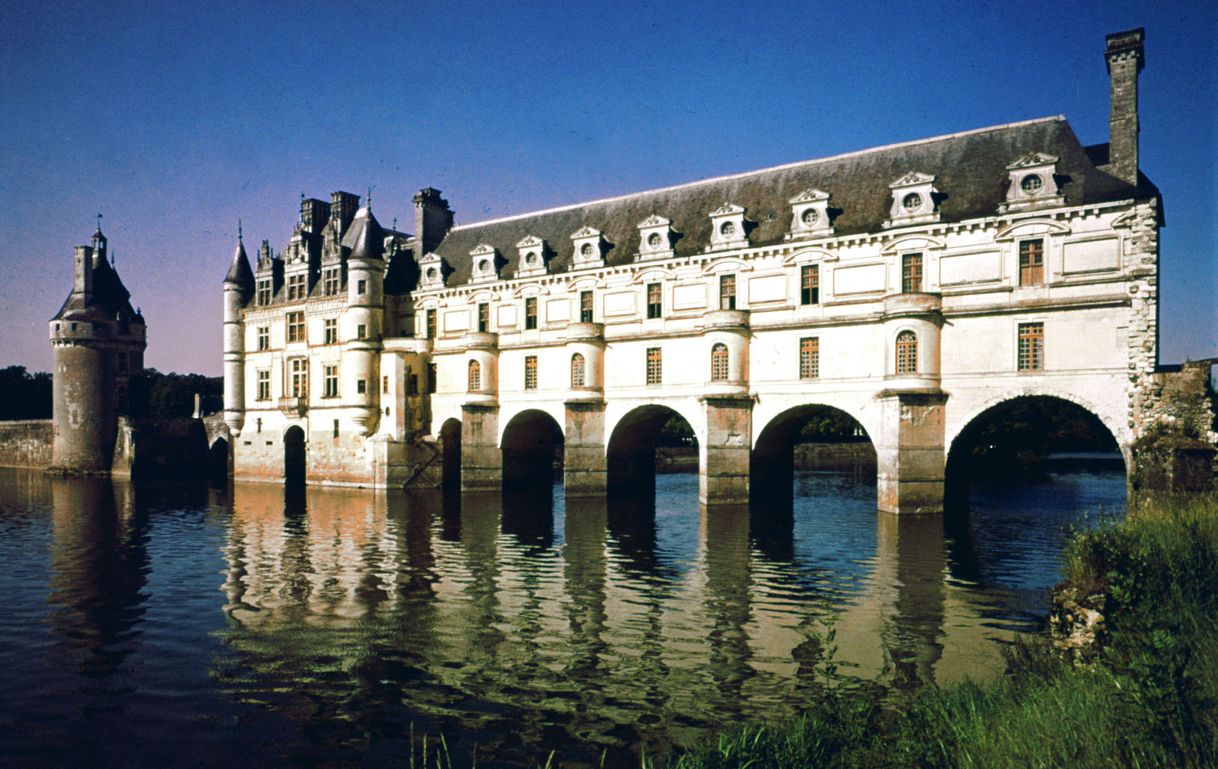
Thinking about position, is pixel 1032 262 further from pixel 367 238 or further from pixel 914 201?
pixel 367 238

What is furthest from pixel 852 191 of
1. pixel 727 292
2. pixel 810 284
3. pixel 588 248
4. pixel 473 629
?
pixel 473 629

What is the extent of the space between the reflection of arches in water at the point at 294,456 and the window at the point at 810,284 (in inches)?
1420

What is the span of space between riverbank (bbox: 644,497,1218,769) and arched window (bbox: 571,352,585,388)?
30397 mm

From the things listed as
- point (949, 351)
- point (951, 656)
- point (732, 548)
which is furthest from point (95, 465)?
point (951, 656)

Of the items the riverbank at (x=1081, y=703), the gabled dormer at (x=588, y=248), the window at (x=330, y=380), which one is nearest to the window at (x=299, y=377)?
the window at (x=330, y=380)

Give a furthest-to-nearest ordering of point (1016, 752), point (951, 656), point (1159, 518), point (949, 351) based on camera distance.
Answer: point (949, 351) < point (1159, 518) < point (951, 656) < point (1016, 752)

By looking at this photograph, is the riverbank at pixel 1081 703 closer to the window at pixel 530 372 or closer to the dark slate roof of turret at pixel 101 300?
the window at pixel 530 372

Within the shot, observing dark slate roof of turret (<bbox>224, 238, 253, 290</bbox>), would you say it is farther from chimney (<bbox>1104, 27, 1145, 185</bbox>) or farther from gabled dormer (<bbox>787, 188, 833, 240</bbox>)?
chimney (<bbox>1104, 27, 1145, 185</bbox>)

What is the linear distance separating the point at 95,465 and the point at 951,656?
2821 inches

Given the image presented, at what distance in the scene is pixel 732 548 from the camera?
84.2 feet

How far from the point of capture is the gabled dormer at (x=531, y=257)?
4450cm

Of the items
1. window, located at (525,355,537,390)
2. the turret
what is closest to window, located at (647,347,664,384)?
window, located at (525,355,537,390)

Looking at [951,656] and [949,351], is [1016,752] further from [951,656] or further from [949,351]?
[949,351]

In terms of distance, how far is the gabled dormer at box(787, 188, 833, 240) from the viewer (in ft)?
115
